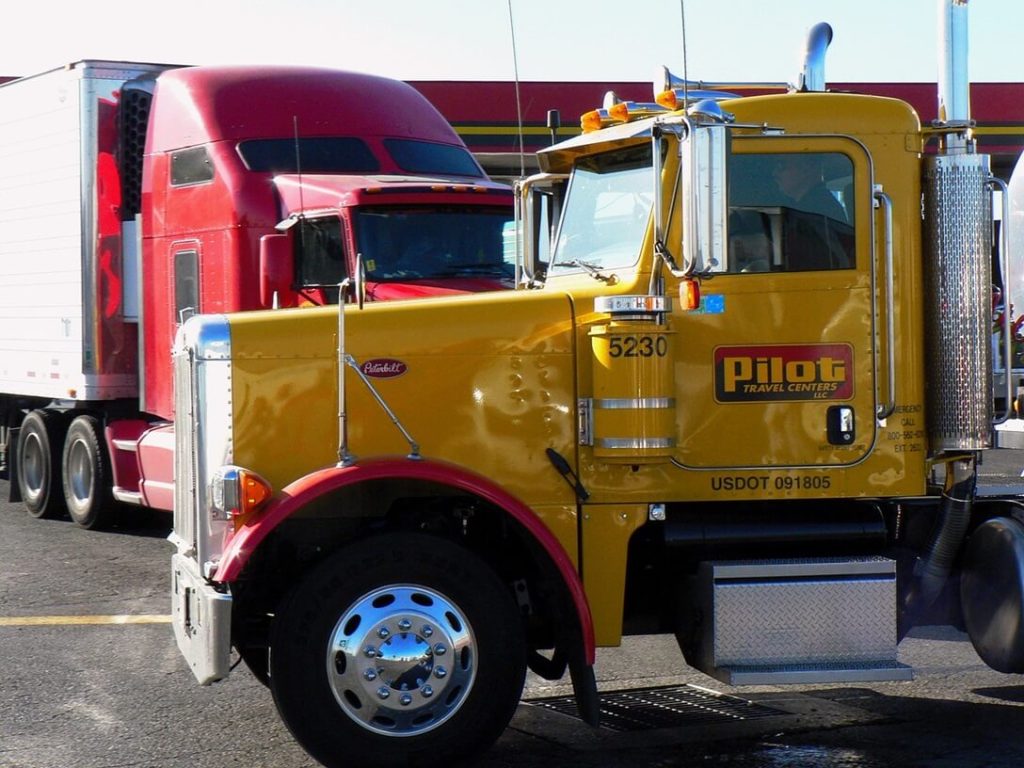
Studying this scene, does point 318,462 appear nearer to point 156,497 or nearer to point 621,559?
point 621,559

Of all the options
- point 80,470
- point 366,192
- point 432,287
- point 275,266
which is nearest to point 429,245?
point 432,287

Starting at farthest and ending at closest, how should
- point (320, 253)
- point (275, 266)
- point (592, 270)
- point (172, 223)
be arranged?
1. point (172, 223)
2. point (320, 253)
3. point (275, 266)
4. point (592, 270)

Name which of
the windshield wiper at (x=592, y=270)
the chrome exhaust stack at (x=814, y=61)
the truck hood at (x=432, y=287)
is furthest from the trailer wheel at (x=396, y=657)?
the truck hood at (x=432, y=287)

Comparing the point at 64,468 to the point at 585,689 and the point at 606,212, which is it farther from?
the point at 585,689

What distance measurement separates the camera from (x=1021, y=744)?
611 cm

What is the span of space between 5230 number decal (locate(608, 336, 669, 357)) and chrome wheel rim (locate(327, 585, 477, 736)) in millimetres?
1173

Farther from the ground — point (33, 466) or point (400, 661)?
point (33, 466)

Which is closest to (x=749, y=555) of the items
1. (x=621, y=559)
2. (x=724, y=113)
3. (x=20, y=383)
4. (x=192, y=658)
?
(x=621, y=559)

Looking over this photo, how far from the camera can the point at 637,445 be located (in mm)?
5809

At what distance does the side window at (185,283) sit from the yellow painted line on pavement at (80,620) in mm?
3150

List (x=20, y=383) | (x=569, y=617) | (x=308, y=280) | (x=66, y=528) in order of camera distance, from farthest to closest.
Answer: (x=20, y=383)
(x=66, y=528)
(x=308, y=280)
(x=569, y=617)

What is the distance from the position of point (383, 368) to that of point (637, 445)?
1.04 m

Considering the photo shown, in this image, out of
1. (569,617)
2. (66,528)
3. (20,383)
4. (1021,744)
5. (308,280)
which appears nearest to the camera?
(569,617)

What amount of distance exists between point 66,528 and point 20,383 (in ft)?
5.69
